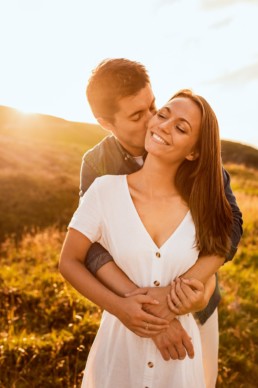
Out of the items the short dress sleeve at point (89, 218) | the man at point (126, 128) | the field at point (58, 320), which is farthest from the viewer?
the field at point (58, 320)

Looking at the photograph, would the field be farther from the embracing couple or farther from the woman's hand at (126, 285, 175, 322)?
the woman's hand at (126, 285, 175, 322)

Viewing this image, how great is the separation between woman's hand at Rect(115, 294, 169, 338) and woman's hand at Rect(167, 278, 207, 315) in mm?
102

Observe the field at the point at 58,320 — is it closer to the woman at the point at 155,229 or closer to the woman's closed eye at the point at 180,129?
the woman at the point at 155,229

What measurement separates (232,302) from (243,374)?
1727mm

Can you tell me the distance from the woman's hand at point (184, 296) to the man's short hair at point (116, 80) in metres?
1.65

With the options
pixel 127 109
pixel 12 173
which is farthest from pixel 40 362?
Answer: pixel 12 173

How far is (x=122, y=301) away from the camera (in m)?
2.87

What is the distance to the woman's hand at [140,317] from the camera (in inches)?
110

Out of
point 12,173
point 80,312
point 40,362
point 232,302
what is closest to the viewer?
point 40,362

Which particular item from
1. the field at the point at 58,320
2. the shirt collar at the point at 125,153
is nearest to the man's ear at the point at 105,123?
the shirt collar at the point at 125,153

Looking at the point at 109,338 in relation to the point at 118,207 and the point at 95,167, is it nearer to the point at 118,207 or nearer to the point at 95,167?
the point at 118,207

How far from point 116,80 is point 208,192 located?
124 cm

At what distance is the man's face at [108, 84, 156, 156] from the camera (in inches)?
145

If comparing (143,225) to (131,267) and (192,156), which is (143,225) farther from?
(192,156)
